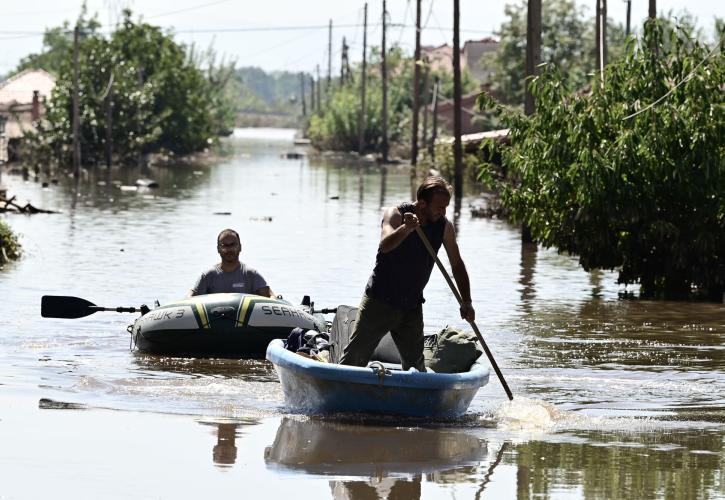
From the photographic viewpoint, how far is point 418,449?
35.6ft

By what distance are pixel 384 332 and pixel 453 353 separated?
1081 millimetres

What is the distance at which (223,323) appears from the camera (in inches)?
588

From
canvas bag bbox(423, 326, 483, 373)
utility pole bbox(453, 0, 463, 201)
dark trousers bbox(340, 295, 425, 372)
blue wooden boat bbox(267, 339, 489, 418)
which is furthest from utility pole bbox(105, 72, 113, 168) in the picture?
dark trousers bbox(340, 295, 425, 372)

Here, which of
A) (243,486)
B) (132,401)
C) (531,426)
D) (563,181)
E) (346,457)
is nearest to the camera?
(243,486)

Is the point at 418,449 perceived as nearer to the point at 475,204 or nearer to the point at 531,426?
the point at 531,426

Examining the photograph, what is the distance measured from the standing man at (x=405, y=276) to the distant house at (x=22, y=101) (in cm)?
6813

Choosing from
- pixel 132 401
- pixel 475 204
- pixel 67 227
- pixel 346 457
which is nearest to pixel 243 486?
pixel 346 457

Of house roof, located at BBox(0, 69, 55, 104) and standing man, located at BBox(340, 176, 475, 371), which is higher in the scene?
house roof, located at BBox(0, 69, 55, 104)

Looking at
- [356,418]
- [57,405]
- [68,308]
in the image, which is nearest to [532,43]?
[68,308]

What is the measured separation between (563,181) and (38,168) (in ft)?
150

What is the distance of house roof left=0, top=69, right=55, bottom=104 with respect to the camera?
9362 centimetres

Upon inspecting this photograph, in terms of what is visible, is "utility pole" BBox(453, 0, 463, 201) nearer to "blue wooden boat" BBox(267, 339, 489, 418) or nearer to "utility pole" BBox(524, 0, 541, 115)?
"utility pole" BBox(524, 0, 541, 115)

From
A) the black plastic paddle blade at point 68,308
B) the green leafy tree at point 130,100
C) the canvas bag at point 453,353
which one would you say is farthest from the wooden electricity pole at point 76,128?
the canvas bag at point 453,353

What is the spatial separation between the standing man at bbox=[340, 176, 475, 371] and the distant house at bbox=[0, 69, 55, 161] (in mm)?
68129
